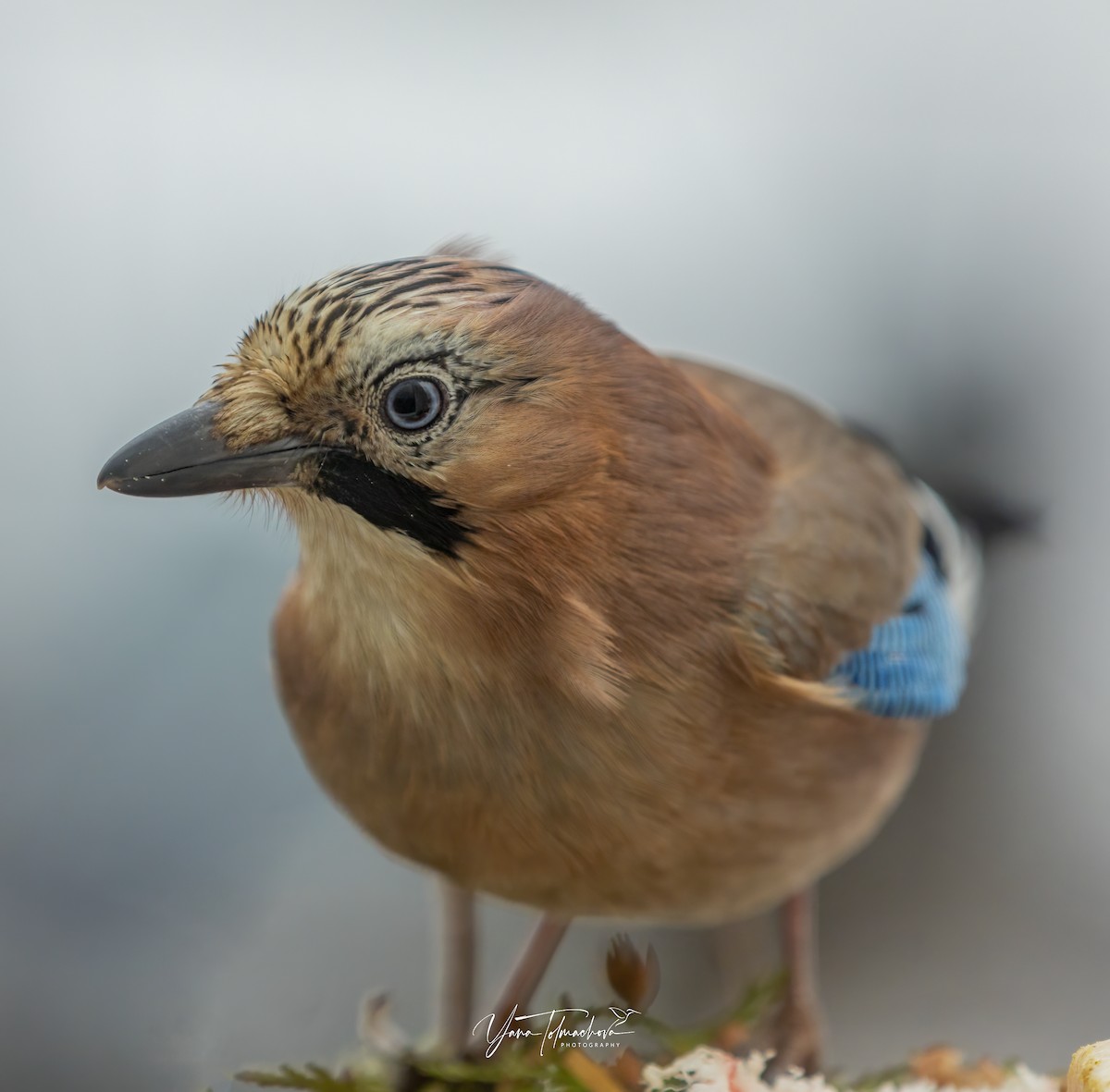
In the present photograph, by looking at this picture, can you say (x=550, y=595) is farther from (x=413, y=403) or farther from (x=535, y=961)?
(x=535, y=961)

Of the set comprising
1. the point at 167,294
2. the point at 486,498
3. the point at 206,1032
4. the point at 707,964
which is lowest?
the point at 707,964

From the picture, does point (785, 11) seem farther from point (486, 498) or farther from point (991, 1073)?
point (991, 1073)

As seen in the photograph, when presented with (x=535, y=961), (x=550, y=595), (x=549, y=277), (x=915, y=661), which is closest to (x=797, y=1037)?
(x=535, y=961)

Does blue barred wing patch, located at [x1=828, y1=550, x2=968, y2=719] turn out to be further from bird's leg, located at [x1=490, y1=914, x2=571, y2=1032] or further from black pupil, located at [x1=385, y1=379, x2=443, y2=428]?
black pupil, located at [x1=385, y1=379, x2=443, y2=428]

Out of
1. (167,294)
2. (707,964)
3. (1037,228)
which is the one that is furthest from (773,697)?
(1037,228)

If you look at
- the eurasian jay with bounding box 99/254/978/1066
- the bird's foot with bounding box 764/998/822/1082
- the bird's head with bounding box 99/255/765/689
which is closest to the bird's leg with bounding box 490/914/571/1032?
the eurasian jay with bounding box 99/254/978/1066
